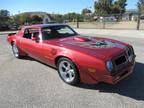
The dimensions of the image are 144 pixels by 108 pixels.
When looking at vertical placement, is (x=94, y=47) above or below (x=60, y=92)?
above

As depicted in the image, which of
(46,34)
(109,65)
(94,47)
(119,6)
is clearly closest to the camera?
(109,65)

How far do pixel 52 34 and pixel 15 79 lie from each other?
1.61 meters

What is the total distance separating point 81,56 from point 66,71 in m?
0.73

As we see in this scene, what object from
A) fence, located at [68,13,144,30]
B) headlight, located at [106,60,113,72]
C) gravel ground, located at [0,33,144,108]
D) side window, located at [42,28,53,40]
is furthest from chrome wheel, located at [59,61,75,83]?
fence, located at [68,13,144,30]

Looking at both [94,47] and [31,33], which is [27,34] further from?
[94,47]

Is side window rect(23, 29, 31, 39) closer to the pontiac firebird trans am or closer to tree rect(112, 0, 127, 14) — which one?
the pontiac firebird trans am

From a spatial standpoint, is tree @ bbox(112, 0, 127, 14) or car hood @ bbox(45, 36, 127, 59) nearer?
car hood @ bbox(45, 36, 127, 59)

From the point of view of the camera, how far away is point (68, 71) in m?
4.59

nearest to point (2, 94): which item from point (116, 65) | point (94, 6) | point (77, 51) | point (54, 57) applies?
point (54, 57)

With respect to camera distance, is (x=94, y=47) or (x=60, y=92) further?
(x=94, y=47)

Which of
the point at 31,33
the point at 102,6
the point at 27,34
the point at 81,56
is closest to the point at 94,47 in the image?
the point at 81,56

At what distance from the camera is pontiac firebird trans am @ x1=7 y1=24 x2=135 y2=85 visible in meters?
3.88

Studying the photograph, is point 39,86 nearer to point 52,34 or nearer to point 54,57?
point 54,57

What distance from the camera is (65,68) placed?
4664 millimetres
